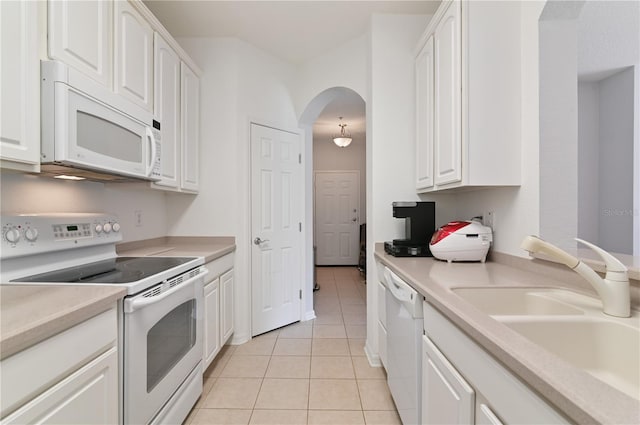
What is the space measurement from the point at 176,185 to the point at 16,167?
1.09 m

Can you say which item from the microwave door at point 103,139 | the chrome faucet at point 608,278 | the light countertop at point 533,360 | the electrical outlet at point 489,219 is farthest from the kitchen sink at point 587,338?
the microwave door at point 103,139

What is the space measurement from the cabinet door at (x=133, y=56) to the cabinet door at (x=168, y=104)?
0.23ft

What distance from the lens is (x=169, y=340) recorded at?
1.40m

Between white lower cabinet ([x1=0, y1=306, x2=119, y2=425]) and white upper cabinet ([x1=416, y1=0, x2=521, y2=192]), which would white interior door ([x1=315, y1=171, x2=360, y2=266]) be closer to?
white upper cabinet ([x1=416, y1=0, x2=521, y2=192])

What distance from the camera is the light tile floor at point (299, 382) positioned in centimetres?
163

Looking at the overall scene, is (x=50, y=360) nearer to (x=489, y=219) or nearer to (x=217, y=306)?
(x=217, y=306)

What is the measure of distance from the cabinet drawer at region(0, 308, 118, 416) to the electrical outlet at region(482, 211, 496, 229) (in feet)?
6.48

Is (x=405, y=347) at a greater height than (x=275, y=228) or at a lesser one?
lesser

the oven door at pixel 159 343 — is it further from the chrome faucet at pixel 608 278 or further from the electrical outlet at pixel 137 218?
the chrome faucet at pixel 608 278

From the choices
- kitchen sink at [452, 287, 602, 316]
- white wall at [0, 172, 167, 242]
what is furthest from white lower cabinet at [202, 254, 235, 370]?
kitchen sink at [452, 287, 602, 316]

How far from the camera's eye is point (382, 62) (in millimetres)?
2209

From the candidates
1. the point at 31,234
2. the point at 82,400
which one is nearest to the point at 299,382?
the point at 82,400

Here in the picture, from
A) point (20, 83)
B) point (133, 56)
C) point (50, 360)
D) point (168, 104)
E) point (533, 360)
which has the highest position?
point (133, 56)

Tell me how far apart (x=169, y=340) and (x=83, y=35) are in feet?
4.79
